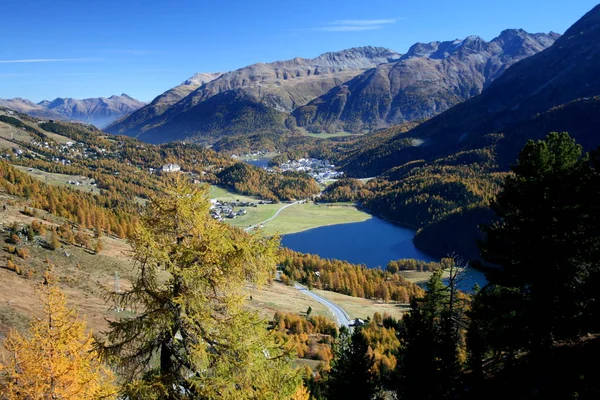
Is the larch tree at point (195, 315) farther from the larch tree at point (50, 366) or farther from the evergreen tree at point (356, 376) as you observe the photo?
the evergreen tree at point (356, 376)

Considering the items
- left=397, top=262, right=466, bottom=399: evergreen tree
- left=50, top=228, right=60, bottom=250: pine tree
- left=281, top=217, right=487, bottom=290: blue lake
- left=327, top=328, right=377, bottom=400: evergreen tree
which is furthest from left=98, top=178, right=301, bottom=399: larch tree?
left=281, top=217, right=487, bottom=290: blue lake

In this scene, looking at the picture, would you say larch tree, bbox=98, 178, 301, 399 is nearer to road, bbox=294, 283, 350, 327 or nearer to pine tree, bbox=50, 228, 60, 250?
pine tree, bbox=50, 228, 60, 250

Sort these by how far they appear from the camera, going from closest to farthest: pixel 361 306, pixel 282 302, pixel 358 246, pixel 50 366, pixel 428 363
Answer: pixel 50 366
pixel 428 363
pixel 282 302
pixel 361 306
pixel 358 246

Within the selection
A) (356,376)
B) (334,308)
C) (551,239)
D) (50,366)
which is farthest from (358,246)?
(50,366)

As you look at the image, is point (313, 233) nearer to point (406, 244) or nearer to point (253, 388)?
point (406, 244)

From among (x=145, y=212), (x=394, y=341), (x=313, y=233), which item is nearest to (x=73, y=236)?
(x=394, y=341)

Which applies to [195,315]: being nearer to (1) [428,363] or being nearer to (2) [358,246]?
(1) [428,363]
